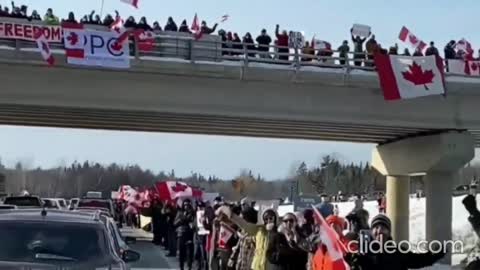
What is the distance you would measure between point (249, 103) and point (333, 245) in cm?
2149

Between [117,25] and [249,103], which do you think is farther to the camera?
[249,103]

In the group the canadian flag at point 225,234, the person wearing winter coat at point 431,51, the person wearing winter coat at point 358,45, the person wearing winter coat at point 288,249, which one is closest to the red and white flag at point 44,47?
the person wearing winter coat at point 358,45

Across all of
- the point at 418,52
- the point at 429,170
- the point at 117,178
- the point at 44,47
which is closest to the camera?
the point at 44,47

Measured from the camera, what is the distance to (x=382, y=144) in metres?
39.8

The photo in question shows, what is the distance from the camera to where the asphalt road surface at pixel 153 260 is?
80.4ft

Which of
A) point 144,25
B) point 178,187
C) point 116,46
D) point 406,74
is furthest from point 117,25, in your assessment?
point 178,187

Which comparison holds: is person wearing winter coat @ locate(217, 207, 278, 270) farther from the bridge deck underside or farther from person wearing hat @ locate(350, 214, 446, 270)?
the bridge deck underside

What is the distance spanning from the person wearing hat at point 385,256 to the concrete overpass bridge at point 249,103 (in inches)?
828

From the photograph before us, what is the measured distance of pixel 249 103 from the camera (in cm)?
3055

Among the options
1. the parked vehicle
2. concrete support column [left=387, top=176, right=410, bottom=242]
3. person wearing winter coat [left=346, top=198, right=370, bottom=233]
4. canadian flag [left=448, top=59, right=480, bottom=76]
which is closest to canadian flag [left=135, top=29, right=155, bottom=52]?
the parked vehicle

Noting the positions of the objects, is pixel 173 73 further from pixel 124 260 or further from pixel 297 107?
pixel 124 260

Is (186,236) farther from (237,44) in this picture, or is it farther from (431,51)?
(431,51)

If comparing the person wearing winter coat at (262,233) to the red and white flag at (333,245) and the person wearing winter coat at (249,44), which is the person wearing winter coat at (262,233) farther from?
the person wearing winter coat at (249,44)

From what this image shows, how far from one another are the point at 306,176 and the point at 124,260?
91109mm
